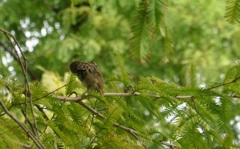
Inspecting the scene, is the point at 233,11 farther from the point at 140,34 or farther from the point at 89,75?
the point at 89,75

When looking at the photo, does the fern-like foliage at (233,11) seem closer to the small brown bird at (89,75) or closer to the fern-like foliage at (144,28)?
the fern-like foliage at (144,28)

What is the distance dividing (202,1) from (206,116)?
4204 millimetres

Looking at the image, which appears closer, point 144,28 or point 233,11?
point 233,11

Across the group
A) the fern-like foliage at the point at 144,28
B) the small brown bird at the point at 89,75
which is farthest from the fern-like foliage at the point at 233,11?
the small brown bird at the point at 89,75

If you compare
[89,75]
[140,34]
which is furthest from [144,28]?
[89,75]

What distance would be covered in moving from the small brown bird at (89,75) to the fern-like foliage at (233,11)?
45 centimetres

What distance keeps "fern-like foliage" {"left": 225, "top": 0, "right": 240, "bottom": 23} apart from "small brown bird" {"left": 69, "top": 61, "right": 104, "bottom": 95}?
0.45 metres

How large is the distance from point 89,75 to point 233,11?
500 millimetres

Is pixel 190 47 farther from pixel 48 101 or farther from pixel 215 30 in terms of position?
pixel 48 101

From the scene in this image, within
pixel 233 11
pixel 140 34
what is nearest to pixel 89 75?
pixel 140 34

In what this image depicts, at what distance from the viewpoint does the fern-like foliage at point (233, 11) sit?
164cm

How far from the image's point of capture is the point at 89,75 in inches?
69.0

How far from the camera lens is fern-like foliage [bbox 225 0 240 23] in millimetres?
1644

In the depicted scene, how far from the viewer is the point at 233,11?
1.65m
